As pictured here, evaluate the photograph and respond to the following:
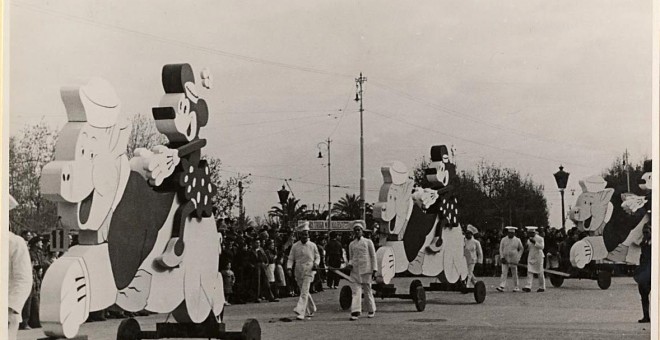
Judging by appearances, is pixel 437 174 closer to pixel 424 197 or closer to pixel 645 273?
pixel 424 197

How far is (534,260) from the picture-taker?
12.3 m

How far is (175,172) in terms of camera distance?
278 inches

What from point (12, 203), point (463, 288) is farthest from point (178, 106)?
point (463, 288)

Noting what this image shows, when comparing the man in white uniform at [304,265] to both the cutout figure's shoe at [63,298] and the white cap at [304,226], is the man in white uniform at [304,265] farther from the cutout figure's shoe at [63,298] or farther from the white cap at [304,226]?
the cutout figure's shoe at [63,298]

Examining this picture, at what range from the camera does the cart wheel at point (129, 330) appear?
693 centimetres

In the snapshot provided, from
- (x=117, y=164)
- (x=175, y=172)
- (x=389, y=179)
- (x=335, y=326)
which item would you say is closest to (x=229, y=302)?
(x=335, y=326)

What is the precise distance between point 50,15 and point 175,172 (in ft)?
5.47

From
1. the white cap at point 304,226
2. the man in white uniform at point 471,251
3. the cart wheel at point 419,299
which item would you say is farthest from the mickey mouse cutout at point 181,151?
the man in white uniform at point 471,251

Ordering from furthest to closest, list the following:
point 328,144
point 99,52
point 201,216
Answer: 1. point 328,144
2. point 201,216
3. point 99,52

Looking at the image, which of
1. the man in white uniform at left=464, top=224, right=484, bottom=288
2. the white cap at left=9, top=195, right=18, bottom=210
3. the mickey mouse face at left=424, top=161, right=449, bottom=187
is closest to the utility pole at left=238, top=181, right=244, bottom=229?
the mickey mouse face at left=424, top=161, right=449, bottom=187

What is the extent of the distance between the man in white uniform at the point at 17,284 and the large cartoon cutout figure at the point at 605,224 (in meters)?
5.59

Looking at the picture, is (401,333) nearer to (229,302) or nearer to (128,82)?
(229,302)

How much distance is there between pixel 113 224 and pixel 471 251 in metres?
6.86

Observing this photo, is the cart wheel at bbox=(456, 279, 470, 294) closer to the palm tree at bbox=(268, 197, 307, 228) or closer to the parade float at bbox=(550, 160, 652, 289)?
the parade float at bbox=(550, 160, 652, 289)
